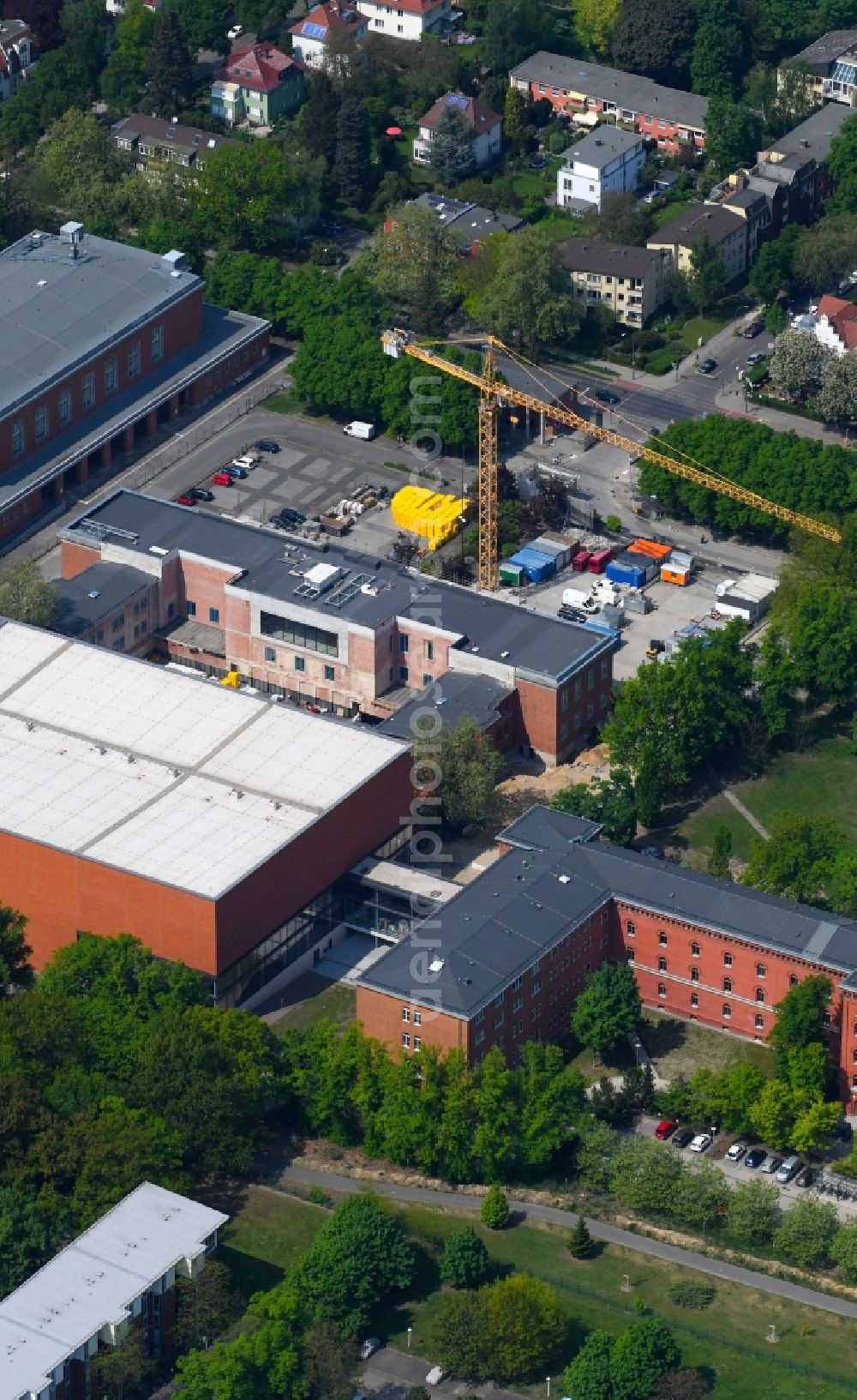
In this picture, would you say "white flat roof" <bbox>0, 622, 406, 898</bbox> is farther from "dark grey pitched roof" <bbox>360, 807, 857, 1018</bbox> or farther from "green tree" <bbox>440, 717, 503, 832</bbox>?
"dark grey pitched roof" <bbox>360, 807, 857, 1018</bbox>

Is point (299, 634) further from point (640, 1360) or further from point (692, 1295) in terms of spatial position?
point (640, 1360)

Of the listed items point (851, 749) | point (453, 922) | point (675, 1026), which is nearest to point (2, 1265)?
point (453, 922)

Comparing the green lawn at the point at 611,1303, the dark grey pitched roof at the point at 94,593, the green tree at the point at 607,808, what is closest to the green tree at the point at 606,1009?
the green lawn at the point at 611,1303

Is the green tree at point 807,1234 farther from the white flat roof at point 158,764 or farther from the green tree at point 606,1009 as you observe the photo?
the white flat roof at point 158,764

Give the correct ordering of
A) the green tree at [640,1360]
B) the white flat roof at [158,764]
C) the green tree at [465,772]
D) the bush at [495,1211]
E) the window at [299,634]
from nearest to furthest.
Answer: the green tree at [640,1360] < the bush at [495,1211] < the white flat roof at [158,764] < the green tree at [465,772] < the window at [299,634]

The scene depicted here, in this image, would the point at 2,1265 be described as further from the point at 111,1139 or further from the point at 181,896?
the point at 181,896

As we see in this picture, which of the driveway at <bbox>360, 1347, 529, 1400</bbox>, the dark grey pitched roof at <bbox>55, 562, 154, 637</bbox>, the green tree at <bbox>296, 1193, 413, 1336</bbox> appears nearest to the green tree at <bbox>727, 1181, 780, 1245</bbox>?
the driveway at <bbox>360, 1347, 529, 1400</bbox>
